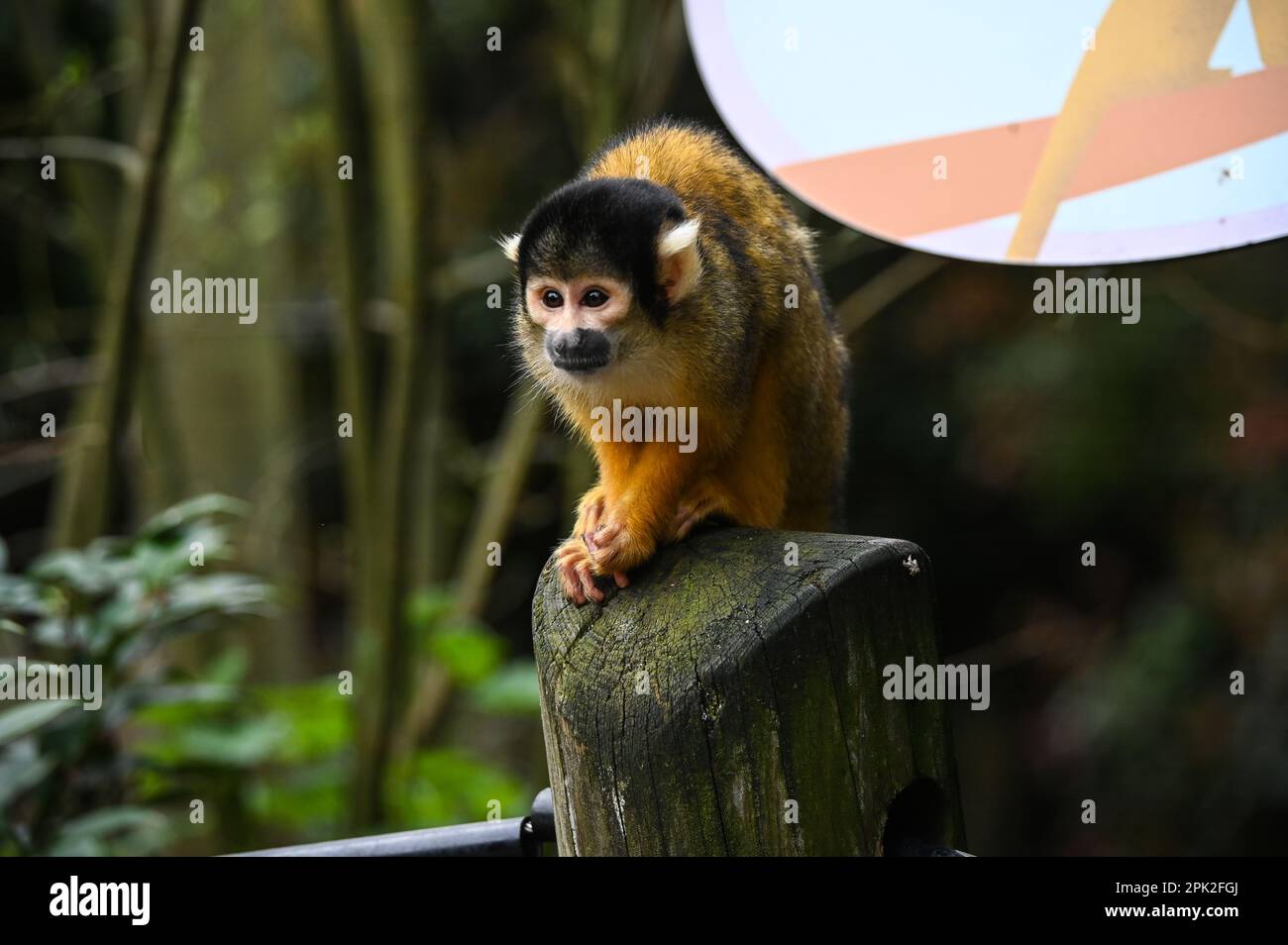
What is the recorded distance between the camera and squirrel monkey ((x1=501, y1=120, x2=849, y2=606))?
7.89 feet

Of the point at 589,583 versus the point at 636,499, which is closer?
the point at 589,583

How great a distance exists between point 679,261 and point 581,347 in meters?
0.25

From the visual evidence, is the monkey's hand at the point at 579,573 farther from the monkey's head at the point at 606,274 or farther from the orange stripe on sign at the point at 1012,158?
the orange stripe on sign at the point at 1012,158

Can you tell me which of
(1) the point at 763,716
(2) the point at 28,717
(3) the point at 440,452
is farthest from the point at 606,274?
(3) the point at 440,452

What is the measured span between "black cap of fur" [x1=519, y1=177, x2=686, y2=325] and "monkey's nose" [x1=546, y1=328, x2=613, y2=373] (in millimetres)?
111

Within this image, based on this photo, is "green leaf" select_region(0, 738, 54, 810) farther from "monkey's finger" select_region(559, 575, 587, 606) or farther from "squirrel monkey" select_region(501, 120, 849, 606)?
"monkey's finger" select_region(559, 575, 587, 606)

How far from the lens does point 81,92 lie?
4.27 m

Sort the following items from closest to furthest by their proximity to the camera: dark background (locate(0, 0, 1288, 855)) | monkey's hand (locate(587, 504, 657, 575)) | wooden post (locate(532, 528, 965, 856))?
wooden post (locate(532, 528, 965, 856)) < monkey's hand (locate(587, 504, 657, 575)) < dark background (locate(0, 0, 1288, 855))

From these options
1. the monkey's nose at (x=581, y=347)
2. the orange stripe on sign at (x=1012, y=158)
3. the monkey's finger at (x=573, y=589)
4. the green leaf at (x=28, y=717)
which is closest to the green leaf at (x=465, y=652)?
the green leaf at (x=28, y=717)

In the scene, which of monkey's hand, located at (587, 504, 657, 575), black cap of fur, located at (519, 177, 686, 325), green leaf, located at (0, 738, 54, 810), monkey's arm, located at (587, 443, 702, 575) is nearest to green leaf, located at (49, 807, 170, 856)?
green leaf, located at (0, 738, 54, 810)

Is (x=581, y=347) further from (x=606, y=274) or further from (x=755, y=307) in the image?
(x=755, y=307)

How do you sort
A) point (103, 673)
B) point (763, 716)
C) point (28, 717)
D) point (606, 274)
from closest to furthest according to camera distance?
point (763, 716) → point (606, 274) → point (28, 717) → point (103, 673)

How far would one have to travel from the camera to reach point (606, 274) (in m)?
2.47
